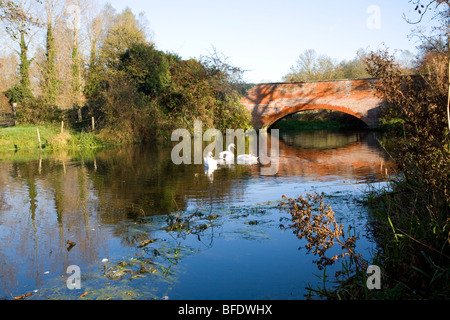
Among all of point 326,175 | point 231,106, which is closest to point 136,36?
point 231,106

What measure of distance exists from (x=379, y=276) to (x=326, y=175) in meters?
7.26

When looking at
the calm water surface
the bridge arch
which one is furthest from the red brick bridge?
the calm water surface

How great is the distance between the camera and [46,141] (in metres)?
21.0

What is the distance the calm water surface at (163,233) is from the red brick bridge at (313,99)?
20.6 metres

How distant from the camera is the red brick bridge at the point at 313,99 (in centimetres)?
3073

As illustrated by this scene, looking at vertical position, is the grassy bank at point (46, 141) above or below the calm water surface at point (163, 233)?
above

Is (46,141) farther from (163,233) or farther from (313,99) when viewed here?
(313,99)

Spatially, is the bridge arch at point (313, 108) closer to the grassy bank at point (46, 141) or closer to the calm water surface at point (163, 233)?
the grassy bank at point (46, 141)

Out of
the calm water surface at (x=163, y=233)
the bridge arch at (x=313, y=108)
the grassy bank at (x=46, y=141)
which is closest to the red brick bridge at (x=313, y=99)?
the bridge arch at (x=313, y=108)

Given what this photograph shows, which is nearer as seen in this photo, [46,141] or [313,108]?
[46,141]

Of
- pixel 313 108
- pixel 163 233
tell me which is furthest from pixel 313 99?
pixel 163 233

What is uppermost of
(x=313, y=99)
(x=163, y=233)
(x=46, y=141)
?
(x=313, y=99)

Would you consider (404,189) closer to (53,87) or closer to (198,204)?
(198,204)

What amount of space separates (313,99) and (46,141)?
66.7ft
